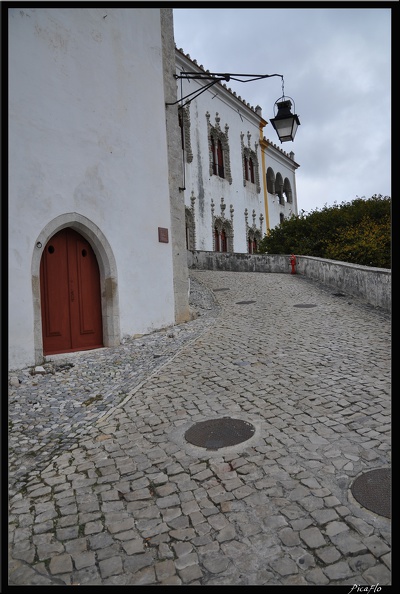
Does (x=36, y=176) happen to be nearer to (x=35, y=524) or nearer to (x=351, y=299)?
(x=35, y=524)

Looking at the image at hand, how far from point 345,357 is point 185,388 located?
2.51 metres

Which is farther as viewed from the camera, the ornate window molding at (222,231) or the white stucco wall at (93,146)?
the ornate window molding at (222,231)

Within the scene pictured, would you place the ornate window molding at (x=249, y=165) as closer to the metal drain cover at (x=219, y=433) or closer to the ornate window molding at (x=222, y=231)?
the ornate window molding at (x=222, y=231)

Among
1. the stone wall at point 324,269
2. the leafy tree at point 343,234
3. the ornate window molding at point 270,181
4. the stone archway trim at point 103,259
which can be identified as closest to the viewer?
the stone archway trim at point 103,259

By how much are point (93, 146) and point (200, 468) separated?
6233mm

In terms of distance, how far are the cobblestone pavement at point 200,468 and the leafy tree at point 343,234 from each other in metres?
7.06

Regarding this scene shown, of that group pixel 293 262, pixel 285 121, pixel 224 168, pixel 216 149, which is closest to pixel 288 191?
pixel 224 168

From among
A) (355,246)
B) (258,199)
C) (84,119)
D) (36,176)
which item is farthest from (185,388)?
(258,199)

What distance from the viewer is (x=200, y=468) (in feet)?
11.2

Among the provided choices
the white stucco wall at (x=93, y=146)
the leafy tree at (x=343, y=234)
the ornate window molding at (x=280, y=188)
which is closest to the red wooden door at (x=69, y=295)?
the white stucco wall at (x=93, y=146)

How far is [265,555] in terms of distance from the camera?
7.88ft

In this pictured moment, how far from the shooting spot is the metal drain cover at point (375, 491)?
2.70 meters

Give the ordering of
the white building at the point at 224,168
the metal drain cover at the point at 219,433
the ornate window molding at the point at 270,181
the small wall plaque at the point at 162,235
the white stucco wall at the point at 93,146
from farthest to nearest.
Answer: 1. the ornate window molding at the point at 270,181
2. the white building at the point at 224,168
3. the small wall plaque at the point at 162,235
4. the white stucco wall at the point at 93,146
5. the metal drain cover at the point at 219,433

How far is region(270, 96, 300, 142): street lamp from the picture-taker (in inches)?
388
